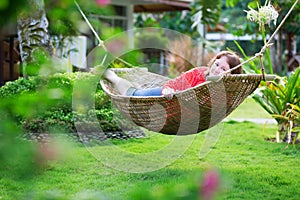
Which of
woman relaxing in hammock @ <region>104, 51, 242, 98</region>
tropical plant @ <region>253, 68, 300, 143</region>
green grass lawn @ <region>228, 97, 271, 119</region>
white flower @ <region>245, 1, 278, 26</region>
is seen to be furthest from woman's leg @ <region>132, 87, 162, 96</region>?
green grass lawn @ <region>228, 97, 271, 119</region>

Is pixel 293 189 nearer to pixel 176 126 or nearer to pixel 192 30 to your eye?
pixel 176 126

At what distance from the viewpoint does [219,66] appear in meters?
3.75

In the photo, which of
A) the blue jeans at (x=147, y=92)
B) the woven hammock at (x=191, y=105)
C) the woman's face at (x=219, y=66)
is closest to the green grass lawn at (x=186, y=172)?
the woven hammock at (x=191, y=105)

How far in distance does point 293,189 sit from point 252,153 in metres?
1.38

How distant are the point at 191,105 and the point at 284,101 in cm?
198

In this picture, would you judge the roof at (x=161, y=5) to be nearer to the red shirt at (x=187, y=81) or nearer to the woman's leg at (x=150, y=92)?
the woman's leg at (x=150, y=92)

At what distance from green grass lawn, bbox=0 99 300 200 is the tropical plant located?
20 cm

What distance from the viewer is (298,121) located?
4938mm

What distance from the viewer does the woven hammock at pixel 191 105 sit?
11.1 ft

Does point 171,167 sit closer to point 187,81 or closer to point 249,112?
point 187,81

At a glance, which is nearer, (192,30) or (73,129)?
(73,129)

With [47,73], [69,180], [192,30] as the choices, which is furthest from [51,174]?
[192,30]

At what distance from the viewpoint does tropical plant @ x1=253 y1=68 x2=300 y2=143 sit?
195 inches

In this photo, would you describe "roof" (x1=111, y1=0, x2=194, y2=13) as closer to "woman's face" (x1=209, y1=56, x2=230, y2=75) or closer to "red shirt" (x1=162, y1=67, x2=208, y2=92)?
"red shirt" (x1=162, y1=67, x2=208, y2=92)
